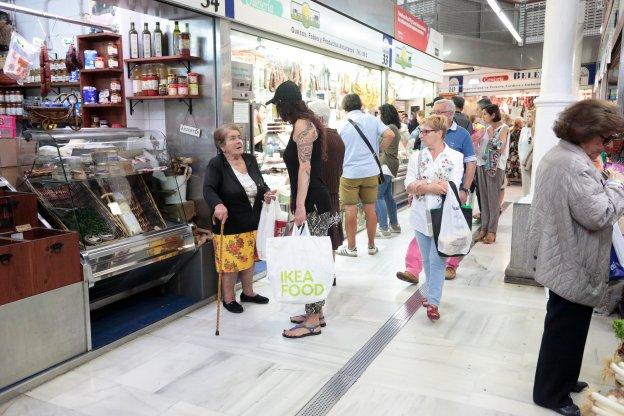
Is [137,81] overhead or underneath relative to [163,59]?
underneath

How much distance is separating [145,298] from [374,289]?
75.8 inches

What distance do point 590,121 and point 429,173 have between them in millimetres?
1413

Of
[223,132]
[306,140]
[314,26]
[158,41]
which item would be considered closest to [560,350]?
[306,140]

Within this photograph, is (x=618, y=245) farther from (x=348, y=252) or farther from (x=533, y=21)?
(x=533, y=21)

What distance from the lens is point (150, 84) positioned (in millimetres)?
4457

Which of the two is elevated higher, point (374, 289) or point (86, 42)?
point (86, 42)

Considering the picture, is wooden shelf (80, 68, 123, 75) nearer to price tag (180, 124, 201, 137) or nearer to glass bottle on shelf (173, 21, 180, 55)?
glass bottle on shelf (173, 21, 180, 55)

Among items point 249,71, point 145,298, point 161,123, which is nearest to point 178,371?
point 145,298

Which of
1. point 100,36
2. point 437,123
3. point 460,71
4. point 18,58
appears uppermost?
point 460,71

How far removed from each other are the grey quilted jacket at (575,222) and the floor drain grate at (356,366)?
1.20m

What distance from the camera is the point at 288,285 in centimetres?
336

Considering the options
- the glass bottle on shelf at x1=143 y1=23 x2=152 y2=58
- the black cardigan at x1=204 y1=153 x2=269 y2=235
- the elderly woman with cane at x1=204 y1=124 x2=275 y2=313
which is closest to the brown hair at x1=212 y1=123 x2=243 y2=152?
the elderly woman with cane at x1=204 y1=124 x2=275 y2=313

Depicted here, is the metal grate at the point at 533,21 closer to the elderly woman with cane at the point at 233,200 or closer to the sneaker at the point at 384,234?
the sneaker at the point at 384,234

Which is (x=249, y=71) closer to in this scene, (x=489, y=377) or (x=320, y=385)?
(x=320, y=385)
